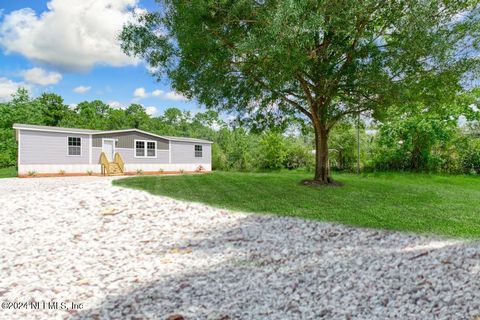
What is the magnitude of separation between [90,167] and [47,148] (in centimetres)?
236

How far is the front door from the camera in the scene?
1794 cm

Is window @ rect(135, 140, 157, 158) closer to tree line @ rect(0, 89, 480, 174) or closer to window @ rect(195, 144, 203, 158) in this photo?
window @ rect(195, 144, 203, 158)

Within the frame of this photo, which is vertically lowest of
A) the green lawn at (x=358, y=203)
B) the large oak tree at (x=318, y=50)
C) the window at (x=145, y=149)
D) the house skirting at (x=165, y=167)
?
the green lawn at (x=358, y=203)

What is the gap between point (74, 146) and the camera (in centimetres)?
1688

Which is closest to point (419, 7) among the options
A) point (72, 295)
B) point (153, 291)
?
point (153, 291)

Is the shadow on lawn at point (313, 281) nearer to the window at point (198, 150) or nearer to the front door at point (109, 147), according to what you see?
the front door at point (109, 147)

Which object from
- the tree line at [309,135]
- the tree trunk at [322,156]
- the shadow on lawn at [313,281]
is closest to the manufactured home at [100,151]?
the tree line at [309,135]

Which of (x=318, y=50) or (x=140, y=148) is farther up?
(x=318, y=50)

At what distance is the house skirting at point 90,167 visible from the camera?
50.1 ft

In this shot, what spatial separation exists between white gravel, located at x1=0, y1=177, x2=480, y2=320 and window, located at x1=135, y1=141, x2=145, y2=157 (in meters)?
13.4

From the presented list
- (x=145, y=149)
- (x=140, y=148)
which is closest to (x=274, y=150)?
(x=145, y=149)

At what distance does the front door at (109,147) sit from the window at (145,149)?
4.69 ft

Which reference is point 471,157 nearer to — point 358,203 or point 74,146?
point 358,203

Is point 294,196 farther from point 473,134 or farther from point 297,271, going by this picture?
point 473,134
